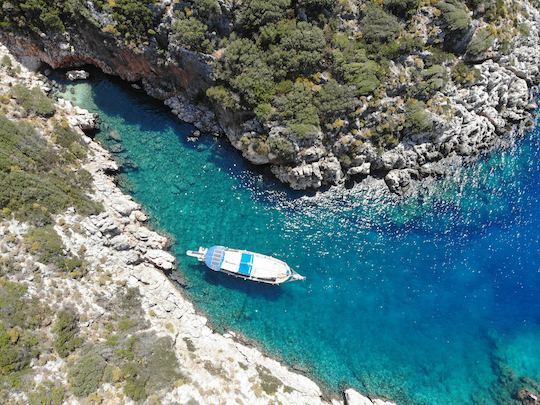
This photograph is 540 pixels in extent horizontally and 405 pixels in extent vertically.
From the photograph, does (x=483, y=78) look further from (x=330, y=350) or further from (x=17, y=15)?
(x=17, y=15)

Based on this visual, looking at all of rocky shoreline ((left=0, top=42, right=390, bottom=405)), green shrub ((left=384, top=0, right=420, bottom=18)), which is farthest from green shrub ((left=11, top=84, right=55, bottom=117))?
green shrub ((left=384, top=0, right=420, bottom=18))

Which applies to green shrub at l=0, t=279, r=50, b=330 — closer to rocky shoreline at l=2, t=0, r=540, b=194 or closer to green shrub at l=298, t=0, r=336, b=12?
rocky shoreline at l=2, t=0, r=540, b=194

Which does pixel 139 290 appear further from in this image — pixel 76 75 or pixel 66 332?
pixel 76 75

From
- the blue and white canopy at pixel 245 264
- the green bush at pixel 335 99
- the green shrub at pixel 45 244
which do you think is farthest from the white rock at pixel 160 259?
the green bush at pixel 335 99

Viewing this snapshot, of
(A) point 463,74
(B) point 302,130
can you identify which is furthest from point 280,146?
(A) point 463,74

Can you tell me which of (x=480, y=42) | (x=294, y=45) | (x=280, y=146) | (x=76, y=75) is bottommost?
(x=76, y=75)

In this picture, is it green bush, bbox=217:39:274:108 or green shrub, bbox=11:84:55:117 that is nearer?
green shrub, bbox=11:84:55:117
